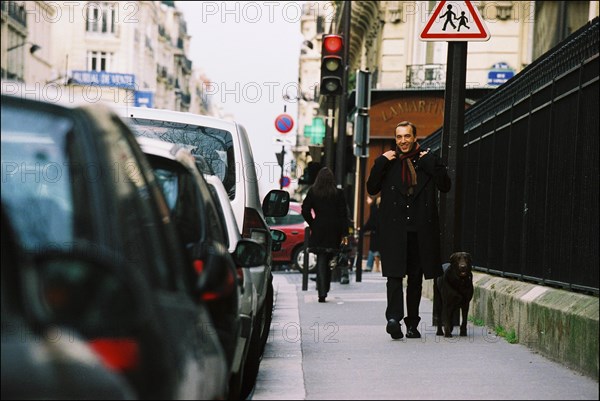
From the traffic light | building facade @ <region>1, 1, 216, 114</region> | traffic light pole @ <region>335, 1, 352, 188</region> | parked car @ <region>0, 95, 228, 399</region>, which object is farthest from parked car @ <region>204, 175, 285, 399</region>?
building facade @ <region>1, 1, 216, 114</region>

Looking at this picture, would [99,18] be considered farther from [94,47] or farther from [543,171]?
[543,171]

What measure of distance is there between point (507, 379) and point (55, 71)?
305ft

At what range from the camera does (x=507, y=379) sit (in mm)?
7410

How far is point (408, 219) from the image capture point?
10.2 m

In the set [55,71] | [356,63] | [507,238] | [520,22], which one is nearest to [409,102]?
[520,22]

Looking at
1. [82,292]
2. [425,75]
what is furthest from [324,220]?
[425,75]

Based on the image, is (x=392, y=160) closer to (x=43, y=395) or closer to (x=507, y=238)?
(x=507, y=238)

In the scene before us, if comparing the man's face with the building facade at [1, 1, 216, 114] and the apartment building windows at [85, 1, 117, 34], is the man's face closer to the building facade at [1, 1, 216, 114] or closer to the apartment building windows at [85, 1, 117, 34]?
the building facade at [1, 1, 216, 114]

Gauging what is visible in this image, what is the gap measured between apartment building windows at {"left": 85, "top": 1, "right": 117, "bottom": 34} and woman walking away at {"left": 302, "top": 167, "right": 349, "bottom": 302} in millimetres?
89840

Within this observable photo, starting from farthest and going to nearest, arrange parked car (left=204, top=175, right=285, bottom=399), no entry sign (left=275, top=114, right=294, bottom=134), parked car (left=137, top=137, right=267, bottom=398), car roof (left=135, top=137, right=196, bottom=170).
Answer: no entry sign (left=275, top=114, right=294, bottom=134) < parked car (left=204, top=175, right=285, bottom=399) < car roof (left=135, top=137, right=196, bottom=170) < parked car (left=137, top=137, right=267, bottom=398)

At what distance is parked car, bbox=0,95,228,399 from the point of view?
3.46 metres

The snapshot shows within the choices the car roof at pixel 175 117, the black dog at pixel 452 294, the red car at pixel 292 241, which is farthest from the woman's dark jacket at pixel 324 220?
the red car at pixel 292 241

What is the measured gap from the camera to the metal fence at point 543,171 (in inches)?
324

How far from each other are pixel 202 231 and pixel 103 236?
7.65 feet
